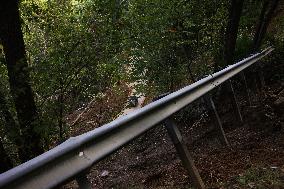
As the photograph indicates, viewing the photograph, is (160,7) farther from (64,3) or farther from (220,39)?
(64,3)

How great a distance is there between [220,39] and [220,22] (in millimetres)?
531

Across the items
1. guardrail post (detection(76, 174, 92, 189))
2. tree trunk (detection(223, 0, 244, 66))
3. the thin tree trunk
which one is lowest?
guardrail post (detection(76, 174, 92, 189))

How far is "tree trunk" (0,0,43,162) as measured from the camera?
7.46m

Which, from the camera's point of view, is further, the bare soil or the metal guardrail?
the bare soil

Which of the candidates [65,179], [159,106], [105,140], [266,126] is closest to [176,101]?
[159,106]

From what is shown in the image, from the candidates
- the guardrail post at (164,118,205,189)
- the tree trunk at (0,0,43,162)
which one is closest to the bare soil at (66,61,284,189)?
the guardrail post at (164,118,205,189)

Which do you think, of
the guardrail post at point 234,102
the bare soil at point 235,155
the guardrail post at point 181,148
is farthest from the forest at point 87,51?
the guardrail post at point 234,102

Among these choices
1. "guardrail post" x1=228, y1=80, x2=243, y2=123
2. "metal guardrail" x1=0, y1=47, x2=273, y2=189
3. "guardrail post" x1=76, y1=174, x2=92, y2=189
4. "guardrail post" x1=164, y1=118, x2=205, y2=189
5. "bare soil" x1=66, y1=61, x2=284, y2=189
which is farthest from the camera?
"guardrail post" x1=228, y1=80, x2=243, y2=123

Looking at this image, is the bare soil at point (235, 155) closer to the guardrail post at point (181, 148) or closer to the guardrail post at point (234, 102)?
the guardrail post at point (234, 102)

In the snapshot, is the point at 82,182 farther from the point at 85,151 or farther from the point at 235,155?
the point at 235,155

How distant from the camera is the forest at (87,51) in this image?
25.0ft

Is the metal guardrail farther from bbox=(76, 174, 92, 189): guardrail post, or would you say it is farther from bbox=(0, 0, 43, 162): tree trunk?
bbox=(0, 0, 43, 162): tree trunk

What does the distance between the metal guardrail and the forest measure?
226 millimetres

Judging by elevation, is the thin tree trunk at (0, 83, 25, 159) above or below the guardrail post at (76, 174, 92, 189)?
above
